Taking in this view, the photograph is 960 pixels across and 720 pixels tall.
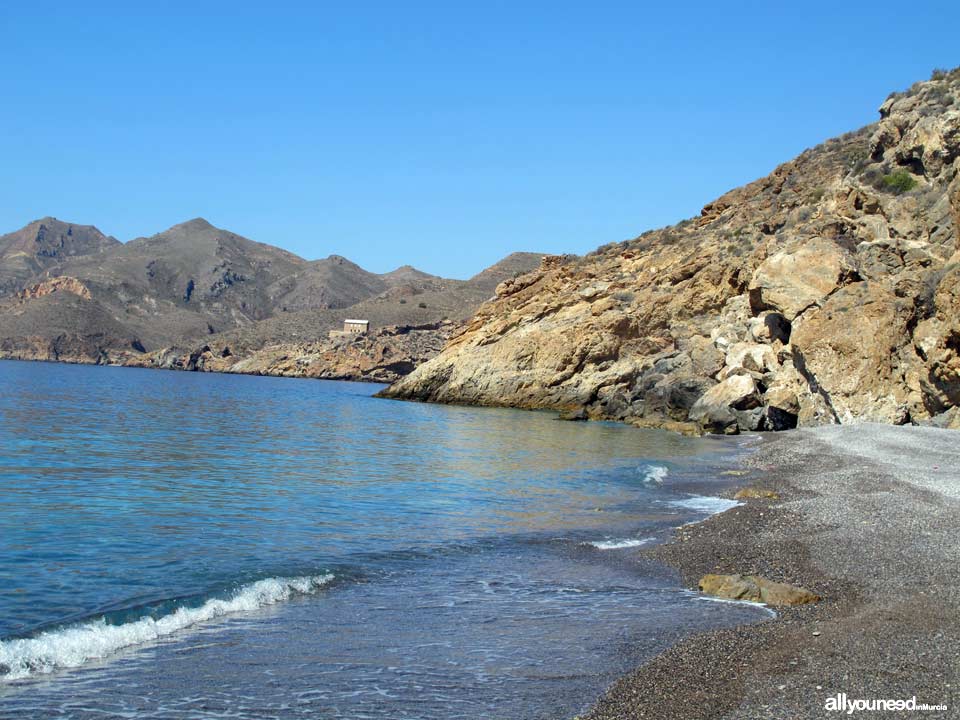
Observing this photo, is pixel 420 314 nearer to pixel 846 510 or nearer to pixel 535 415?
pixel 535 415

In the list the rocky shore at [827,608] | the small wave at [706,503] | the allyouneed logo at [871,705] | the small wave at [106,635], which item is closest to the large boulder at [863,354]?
the rocky shore at [827,608]

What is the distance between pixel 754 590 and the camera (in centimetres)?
945

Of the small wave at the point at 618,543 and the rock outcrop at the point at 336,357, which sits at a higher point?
the rock outcrop at the point at 336,357

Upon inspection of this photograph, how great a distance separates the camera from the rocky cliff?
1155 inches

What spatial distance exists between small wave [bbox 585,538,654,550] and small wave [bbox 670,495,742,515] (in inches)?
118

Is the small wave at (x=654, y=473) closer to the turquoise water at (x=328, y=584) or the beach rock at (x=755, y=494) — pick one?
the turquoise water at (x=328, y=584)

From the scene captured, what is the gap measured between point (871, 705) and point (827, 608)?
2.90 m

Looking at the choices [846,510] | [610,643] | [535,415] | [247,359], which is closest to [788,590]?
[610,643]

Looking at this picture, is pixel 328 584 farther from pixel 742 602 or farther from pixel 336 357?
pixel 336 357

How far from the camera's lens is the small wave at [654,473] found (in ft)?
68.6

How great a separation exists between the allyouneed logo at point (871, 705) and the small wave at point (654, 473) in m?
14.8

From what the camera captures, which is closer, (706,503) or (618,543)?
(618,543)

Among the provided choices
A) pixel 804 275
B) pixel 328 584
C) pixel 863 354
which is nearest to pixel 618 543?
pixel 328 584

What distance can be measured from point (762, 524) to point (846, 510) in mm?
1660
